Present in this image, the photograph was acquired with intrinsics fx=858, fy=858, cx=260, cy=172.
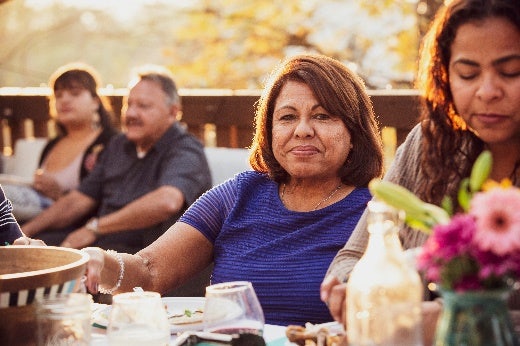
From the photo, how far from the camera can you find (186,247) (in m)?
2.34

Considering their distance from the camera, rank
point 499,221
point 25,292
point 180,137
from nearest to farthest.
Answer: point 499,221
point 25,292
point 180,137

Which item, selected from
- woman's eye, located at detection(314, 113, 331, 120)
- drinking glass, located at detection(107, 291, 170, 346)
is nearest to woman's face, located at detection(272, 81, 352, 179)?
woman's eye, located at detection(314, 113, 331, 120)

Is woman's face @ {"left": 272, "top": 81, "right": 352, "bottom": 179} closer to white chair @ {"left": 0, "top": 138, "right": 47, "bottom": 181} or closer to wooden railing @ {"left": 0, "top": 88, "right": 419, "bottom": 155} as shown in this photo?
wooden railing @ {"left": 0, "top": 88, "right": 419, "bottom": 155}

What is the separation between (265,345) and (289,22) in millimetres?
4488

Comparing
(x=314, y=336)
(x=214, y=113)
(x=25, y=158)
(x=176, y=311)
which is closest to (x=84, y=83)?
(x=25, y=158)

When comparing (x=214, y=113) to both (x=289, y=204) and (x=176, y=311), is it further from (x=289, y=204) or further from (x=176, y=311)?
(x=176, y=311)

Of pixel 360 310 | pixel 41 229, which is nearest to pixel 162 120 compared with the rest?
pixel 41 229

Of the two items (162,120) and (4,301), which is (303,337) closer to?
(4,301)

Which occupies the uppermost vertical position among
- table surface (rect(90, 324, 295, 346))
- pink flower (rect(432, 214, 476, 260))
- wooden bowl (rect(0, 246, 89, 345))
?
pink flower (rect(432, 214, 476, 260))

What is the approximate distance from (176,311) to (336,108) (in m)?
0.79

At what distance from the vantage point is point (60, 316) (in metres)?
1.34

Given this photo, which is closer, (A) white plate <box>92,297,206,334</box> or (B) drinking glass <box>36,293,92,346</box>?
(B) drinking glass <box>36,293,92,346</box>

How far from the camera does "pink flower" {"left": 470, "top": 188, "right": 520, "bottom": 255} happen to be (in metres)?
0.96

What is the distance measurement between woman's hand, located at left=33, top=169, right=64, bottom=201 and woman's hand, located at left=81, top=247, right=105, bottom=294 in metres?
2.81
